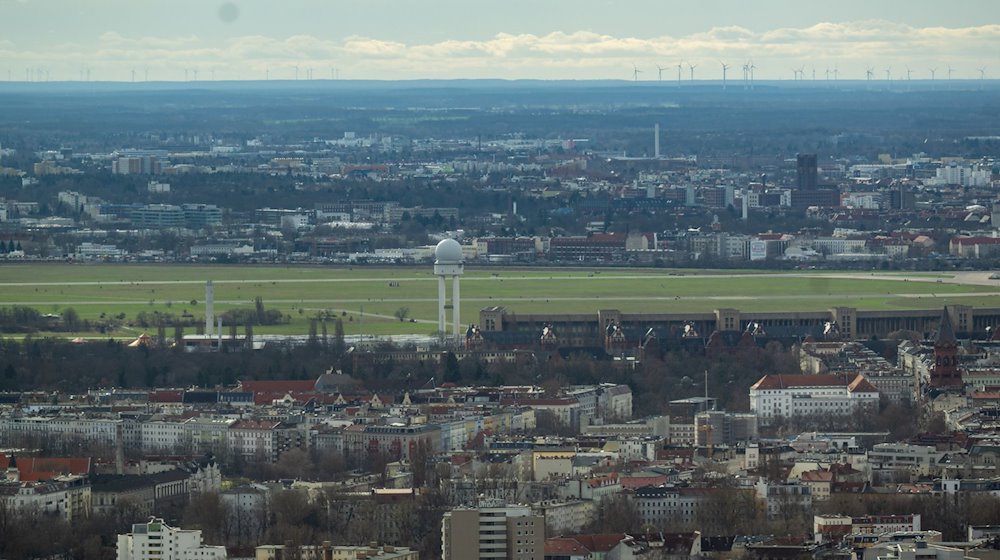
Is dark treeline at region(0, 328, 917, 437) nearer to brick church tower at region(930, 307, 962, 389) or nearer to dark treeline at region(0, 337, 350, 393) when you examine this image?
dark treeline at region(0, 337, 350, 393)

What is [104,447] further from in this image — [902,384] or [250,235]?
[250,235]

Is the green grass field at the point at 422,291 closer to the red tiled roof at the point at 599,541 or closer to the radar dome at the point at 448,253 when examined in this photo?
the radar dome at the point at 448,253

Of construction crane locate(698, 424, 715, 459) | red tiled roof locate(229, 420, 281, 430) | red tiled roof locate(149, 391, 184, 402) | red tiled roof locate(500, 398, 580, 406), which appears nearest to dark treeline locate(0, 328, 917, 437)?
red tiled roof locate(500, 398, 580, 406)

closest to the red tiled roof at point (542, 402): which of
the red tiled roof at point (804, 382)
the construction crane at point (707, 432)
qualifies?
the red tiled roof at point (804, 382)

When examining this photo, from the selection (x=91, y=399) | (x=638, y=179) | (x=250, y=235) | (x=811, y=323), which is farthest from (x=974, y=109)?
(x=91, y=399)

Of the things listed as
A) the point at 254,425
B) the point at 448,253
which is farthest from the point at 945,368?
the point at 448,253
